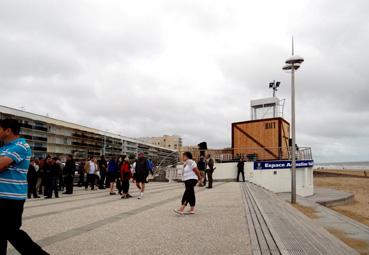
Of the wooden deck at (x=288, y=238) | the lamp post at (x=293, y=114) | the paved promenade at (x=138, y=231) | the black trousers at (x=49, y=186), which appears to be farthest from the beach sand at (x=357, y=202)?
the black trousers at (x=49, y=186)

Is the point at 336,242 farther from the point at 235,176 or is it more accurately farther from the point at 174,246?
the point at 235,176

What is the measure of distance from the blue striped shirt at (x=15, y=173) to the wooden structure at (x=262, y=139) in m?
21.9

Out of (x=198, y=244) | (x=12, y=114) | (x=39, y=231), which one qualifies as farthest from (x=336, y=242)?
(x=12, y=114)

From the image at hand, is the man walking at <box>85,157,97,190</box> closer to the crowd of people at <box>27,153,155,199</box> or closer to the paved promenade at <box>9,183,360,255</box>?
the crowd of people at <box>27,153,155,199</box>

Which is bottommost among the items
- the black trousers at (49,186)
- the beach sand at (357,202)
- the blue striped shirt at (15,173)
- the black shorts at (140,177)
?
the beach sand at (357,202)

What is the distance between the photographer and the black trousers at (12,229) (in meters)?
3.85

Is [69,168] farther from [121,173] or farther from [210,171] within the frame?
[210,171]

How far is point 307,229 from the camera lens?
695 cm

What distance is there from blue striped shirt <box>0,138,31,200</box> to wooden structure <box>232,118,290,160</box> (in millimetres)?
21862

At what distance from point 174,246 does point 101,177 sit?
14.4 metres

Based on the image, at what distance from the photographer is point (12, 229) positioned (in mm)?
3900

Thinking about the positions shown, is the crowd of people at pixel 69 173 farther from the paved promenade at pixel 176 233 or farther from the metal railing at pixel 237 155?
the metal railing at pixel 237 155

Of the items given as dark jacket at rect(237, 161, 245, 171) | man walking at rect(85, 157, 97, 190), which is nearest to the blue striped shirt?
man walking at rect(85, 157, 97, 190)

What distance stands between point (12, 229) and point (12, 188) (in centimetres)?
43
